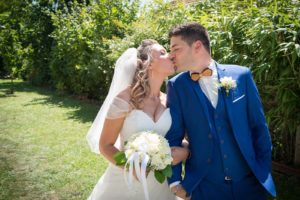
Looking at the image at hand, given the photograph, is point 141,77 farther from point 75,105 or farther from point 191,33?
point 75,105

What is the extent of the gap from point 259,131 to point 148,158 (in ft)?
2.94

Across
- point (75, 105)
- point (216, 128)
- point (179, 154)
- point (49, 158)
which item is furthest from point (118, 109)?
point (75, 105)

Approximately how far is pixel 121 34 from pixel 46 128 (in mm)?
5200

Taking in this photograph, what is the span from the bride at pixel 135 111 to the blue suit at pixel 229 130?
1.25 ft

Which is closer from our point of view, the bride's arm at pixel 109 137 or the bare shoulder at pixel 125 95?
the bride's arm at pixel 109 137

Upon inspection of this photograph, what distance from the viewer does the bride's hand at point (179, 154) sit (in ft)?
8.47

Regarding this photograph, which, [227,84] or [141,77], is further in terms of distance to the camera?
[141,77]

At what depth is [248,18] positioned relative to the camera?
473cm

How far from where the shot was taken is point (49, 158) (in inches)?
260

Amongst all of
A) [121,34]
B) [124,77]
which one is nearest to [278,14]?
[124,77]

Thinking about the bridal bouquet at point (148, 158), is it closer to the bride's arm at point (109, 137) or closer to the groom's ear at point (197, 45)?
the bride's arm at point (109, 137)

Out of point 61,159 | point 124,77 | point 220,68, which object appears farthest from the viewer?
point 61,159

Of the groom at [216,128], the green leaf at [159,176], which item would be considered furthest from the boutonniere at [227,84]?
the green leaf at [159,176]

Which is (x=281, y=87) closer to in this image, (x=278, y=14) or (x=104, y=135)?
(x=278, y=14)
